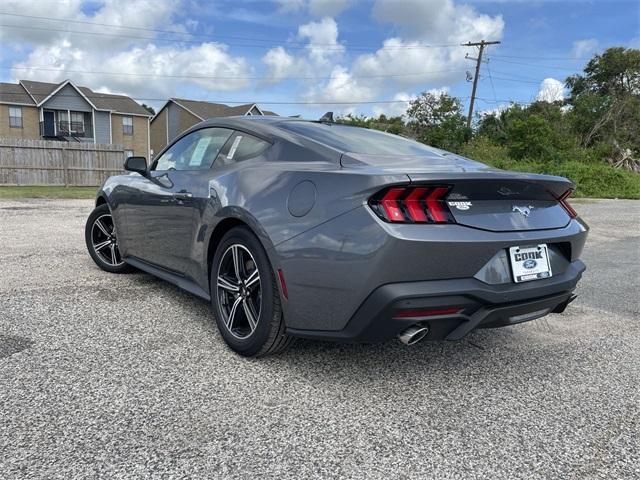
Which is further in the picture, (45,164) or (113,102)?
(113,102)

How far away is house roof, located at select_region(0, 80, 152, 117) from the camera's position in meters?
37.6

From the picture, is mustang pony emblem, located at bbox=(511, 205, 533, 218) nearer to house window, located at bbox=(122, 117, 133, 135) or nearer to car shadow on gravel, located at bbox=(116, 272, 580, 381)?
car shadow on gravel, located at bbox=(116, 272, 580, 381)

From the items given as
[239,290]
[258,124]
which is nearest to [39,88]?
[258,124]

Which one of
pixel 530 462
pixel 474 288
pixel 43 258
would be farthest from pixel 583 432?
pixel 43 258

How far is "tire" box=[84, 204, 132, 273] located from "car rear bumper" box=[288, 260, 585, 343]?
9.20 ft

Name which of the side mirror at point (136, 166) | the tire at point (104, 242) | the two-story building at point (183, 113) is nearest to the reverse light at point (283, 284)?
the side mirror at point (136, 166)

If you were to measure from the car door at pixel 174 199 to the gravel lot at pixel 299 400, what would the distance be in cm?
45

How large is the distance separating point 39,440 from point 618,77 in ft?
183

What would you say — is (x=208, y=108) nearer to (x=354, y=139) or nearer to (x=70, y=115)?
(x=70, y=115)

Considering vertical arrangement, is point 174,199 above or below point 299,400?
above

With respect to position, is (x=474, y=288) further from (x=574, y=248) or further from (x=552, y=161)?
(x=552, y=161)

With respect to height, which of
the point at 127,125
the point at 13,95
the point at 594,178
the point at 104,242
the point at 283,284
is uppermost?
the point at 13,95

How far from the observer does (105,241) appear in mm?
4930

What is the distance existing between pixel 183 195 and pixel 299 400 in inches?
66.8
